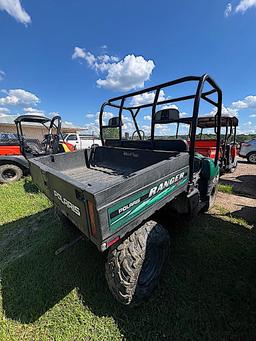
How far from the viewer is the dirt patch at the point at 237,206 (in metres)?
3.66

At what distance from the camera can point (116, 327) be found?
1.74m

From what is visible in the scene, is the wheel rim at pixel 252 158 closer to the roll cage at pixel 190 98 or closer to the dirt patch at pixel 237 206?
the dirt patch at pixel 237 206

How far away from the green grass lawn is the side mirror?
179 cm

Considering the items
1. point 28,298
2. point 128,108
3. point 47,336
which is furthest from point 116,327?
point 128,108

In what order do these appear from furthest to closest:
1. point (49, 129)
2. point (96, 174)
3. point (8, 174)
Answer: point (49, 129) → point (8, 174) → point (96, 174)

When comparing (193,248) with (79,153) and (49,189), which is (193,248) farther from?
(79,153)

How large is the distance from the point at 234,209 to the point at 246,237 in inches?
44.1

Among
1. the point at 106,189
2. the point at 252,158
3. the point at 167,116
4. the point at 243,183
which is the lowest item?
the point at 252,158

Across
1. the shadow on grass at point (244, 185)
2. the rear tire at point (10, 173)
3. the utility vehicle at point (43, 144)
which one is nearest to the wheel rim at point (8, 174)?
the rear tire at point (10, 173)

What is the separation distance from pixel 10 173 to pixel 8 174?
67mm

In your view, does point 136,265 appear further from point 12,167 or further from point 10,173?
point 10,173

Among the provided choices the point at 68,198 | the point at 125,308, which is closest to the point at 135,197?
the point at 68,198

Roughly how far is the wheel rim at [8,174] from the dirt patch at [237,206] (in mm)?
6080

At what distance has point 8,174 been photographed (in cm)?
610
